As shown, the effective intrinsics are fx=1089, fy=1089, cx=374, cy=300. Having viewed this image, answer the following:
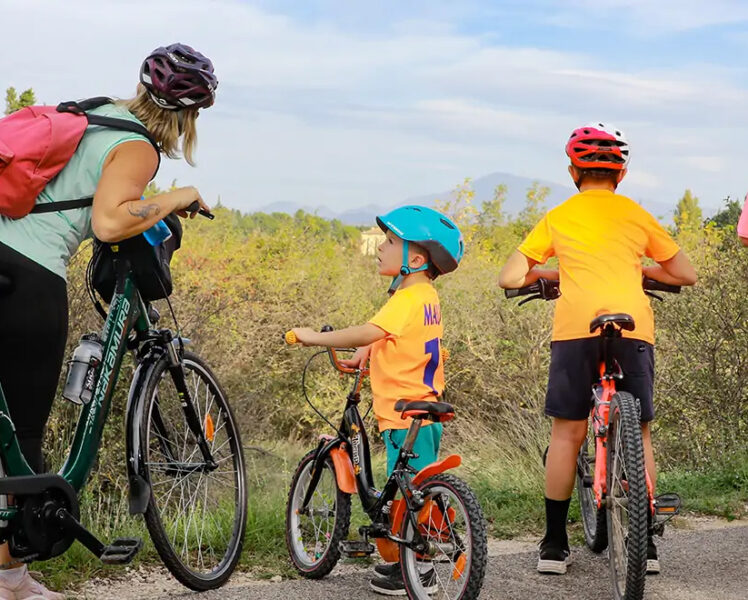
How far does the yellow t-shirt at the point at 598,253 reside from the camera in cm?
490

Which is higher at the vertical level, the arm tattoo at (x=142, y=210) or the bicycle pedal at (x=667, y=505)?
the arm tattoo at (x=142, y=210)

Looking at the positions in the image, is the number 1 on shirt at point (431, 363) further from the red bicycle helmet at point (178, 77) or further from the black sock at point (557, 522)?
the red bicycle helmet at point (178, 77)

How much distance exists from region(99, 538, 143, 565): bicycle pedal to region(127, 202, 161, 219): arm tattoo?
1.26m

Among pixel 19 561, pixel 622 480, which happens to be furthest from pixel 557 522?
pixel 19 561

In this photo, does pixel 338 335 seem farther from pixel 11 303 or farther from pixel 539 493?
pixel 539 493

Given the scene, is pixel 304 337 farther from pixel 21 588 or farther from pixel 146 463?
pixel 21 588

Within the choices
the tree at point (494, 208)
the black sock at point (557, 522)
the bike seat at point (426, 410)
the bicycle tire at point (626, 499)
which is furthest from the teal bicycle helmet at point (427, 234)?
the tree at point (494, 208)

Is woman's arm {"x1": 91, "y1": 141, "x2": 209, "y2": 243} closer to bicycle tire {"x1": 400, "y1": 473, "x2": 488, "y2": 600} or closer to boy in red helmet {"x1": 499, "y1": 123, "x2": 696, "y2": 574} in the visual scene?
bicycle tire {"x1": 400, "y1": 473, "x2": 488, "y2": 600}

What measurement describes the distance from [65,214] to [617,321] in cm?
230

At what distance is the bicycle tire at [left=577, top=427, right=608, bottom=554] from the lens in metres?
5.32

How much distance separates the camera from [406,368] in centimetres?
460

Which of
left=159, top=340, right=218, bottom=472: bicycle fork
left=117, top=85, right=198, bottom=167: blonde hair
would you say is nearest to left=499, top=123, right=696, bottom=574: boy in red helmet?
left=159, top=340, right=218, bottom=472: bicycle fork

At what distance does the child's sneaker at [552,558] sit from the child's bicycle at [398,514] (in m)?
0.83

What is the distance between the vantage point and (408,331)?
4.57m
